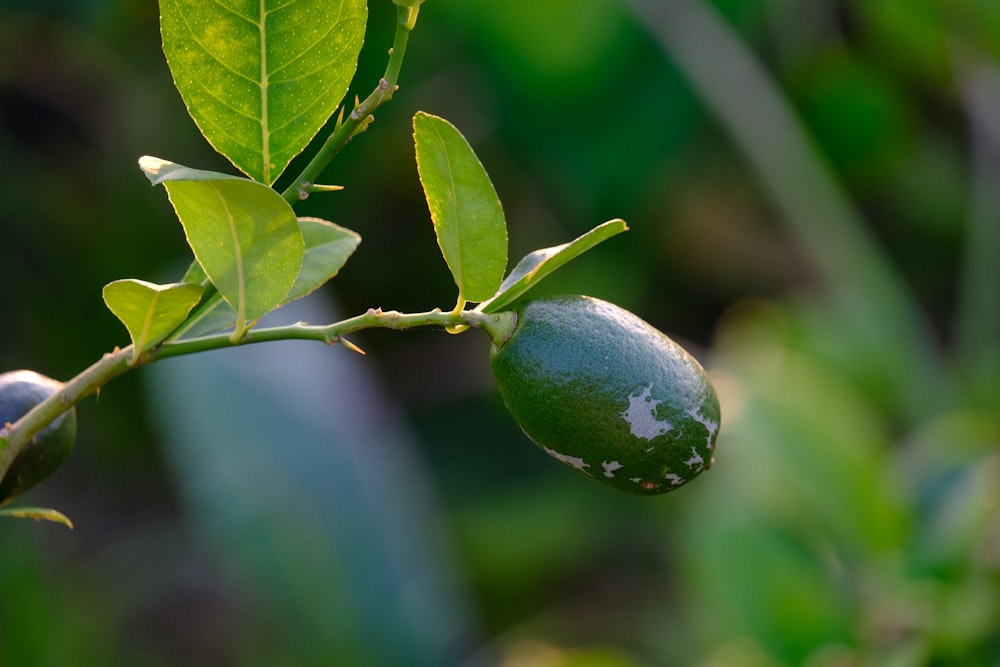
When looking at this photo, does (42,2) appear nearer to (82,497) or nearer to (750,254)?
(82,497)

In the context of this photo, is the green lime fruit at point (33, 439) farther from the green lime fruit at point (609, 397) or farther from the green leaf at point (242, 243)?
the green lime fruit at point (609, 397)

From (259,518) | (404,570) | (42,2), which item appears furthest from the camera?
(42,2)

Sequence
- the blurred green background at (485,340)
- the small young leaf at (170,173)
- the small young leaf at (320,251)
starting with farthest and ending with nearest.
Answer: the blurred green background at (485,340) → the small young leaf at (320,251) → the small young leaf at (170,173)

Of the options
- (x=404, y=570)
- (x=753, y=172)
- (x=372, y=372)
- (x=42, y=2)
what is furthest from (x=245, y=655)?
(x=753, y=172)

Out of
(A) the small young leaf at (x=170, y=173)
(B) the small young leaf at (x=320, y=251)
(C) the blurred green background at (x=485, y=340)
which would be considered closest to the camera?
(A) the small young leaf at (x=170, y=173)

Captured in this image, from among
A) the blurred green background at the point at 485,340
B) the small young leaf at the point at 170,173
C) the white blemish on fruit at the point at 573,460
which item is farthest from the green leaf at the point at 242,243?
the blurred green background at the point at 485,340

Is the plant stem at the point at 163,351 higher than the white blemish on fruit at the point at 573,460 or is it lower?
higher

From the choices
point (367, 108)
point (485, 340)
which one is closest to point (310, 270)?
point (367, 108)
